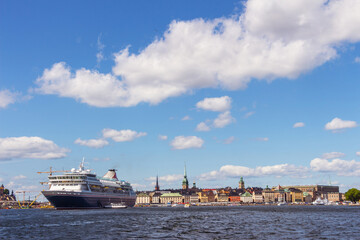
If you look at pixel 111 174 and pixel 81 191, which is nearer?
pixel 81 191

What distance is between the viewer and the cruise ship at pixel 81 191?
11762cm

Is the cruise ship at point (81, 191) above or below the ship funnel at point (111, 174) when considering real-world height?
below

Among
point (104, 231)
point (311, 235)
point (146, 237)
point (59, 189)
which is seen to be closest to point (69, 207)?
point (59, 189)

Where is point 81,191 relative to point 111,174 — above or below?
below

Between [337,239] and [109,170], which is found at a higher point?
[109,170]

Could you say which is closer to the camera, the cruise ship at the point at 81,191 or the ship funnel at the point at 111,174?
the cruise ship at the point at 81,191

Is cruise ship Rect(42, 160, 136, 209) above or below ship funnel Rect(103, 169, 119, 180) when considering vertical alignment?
below

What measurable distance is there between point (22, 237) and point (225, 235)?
78.9 ft

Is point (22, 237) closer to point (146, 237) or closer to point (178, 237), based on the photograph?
point (146, 237)

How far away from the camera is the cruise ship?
117625mm

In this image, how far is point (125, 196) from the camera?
Result: 6304 inches

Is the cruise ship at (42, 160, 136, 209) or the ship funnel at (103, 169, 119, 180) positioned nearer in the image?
the cruise ship at (42, 160, 136, 209)

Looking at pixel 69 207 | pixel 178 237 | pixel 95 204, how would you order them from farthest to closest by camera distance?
1. pixel 95 204
2. pixel 69 207
3. pixel 178 237

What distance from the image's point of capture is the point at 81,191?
12188cm
